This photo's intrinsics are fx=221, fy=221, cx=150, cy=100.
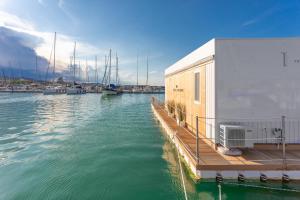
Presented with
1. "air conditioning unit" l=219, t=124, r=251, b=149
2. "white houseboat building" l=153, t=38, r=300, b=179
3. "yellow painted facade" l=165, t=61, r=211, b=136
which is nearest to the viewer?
"air conditioning unit" l=219, t=124, r=251, b=149

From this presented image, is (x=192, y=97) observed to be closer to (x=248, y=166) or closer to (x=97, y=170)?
(x=248, y=166)

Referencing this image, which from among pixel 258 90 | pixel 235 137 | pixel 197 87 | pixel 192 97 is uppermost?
pixel 197 87

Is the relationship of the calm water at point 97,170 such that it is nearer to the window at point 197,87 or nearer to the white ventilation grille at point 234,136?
the white ventilation grille at point 234,136

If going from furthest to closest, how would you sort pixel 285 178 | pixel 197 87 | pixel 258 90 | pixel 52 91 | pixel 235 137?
pixel 52 91 < pixel 197 87 < pixel 258 90 < pixel 235 137 < pixel 285 178

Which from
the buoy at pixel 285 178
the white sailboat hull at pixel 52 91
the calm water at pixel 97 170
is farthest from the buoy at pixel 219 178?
the white sailboat hull at pixel 52 91

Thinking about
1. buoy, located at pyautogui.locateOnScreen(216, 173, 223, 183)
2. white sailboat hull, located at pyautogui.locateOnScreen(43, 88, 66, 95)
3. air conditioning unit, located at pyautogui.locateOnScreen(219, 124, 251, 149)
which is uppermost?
white sailboat hull, located at pyautogui.locateOnScreen(43, 88, 66, 95)

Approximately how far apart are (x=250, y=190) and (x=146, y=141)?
229 inches

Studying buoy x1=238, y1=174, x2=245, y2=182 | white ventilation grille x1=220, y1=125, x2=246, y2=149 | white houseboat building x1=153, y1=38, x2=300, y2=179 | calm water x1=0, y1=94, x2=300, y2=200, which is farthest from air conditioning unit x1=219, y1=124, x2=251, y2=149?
calm water x1=0, y1=94, x2=300, y2=200

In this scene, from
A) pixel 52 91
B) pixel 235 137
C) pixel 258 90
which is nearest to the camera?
pixel 235 137

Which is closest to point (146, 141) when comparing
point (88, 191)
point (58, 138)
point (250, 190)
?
point (58, 138)

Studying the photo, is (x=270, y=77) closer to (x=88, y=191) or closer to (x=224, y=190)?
(x=224, y=190)

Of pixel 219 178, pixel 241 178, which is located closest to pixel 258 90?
pixel 241 178

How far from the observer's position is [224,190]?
5000 millimetres

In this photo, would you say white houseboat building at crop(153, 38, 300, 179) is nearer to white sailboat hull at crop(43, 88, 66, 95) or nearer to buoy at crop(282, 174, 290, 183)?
buoy at crop(282, 174, 290, 183)
